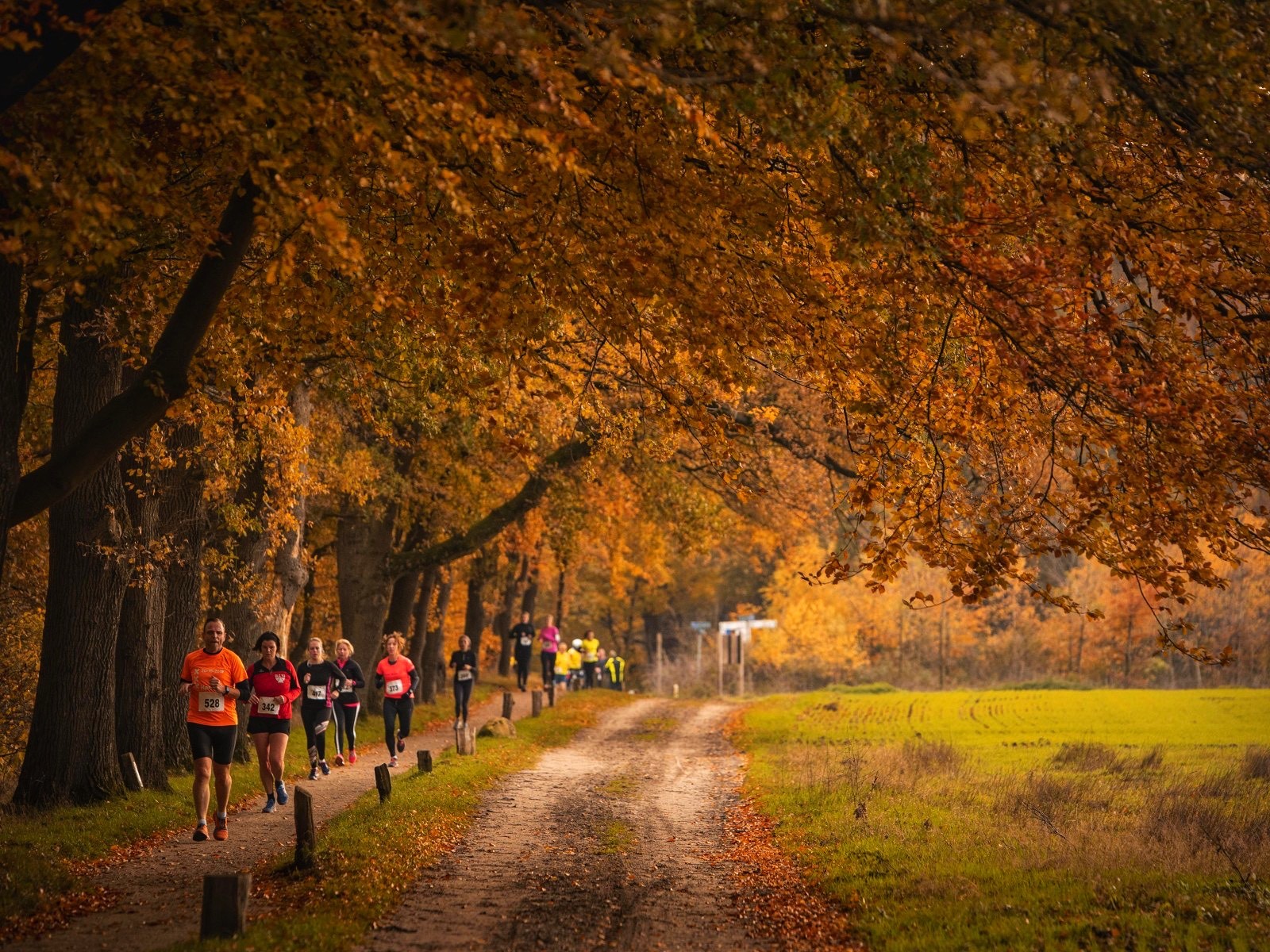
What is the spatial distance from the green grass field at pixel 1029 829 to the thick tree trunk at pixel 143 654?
293 inches

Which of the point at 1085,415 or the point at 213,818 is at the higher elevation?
the point at 1085,415

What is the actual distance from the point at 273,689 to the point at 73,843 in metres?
2.73

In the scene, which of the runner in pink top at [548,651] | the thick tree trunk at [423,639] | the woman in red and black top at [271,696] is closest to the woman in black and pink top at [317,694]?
the woman in red and black top at [271,696]

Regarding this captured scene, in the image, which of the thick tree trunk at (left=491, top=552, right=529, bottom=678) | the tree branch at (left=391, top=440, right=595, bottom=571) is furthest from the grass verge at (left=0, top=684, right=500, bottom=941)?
the thick tree trunk at (left=491, top=552, right=529, bottom=678)

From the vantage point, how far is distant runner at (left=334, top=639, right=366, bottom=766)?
18203mm

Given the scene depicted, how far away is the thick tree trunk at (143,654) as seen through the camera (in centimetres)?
1527

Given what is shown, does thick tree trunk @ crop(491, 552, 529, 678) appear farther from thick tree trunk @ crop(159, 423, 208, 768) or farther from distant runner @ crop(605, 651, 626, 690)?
thick tree trunk @ crop(159, 423, 208, 768)

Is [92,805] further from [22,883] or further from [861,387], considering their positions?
[861,387]

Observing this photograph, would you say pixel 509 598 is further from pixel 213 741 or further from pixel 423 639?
pixel 213 741

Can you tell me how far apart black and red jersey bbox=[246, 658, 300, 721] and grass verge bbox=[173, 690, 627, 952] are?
1.32 metres

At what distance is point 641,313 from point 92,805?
8088 mm

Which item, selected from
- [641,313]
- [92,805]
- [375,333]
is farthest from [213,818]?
[641,313]

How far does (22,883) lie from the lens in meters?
9.81

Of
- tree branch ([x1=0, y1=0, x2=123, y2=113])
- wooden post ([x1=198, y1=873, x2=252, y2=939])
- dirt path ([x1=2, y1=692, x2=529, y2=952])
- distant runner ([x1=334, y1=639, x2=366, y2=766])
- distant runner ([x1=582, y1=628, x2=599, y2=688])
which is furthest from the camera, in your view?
distant runner ([x1=582, y1=628, x2=599, y2=688])
